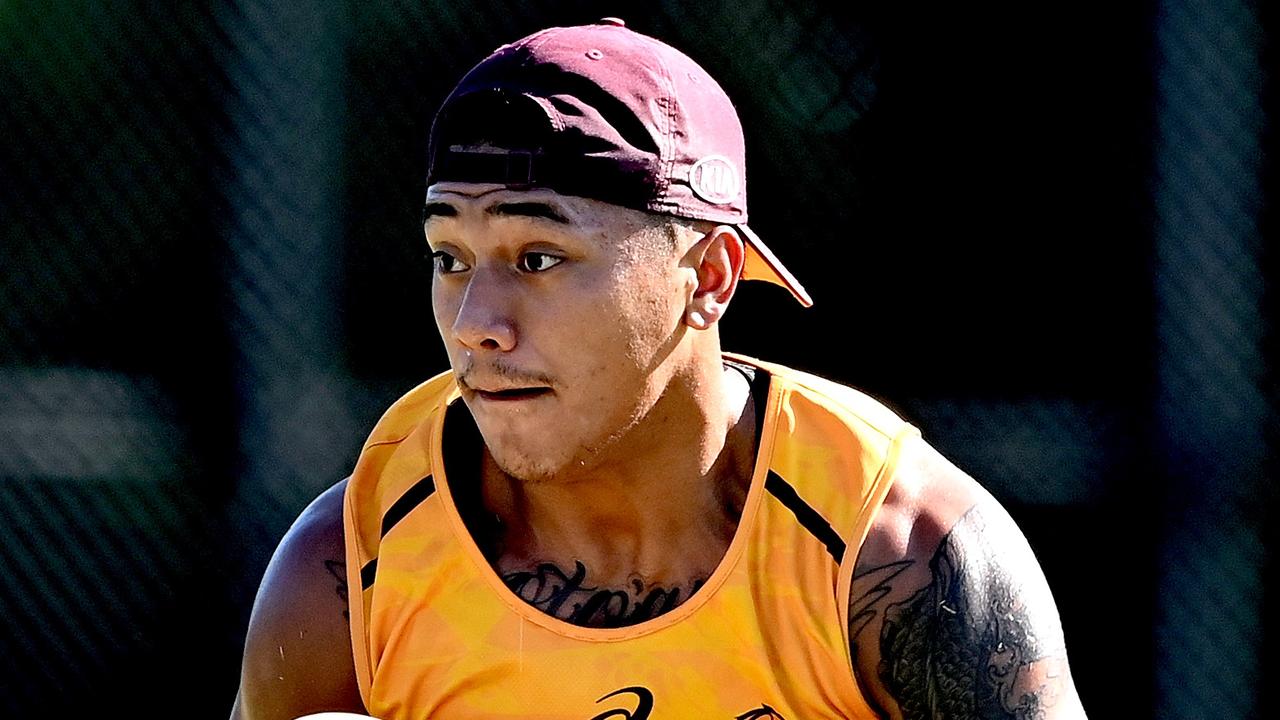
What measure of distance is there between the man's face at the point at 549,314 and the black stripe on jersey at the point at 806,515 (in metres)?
0.21

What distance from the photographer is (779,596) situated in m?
2.16

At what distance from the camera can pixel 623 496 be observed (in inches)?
90.2

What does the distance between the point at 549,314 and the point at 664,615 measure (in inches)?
16.9

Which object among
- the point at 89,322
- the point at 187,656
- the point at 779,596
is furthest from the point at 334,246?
the point at 779,596

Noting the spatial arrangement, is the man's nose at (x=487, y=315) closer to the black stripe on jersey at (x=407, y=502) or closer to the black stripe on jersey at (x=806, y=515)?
the black stripe on jersey at (x=407, y=502)

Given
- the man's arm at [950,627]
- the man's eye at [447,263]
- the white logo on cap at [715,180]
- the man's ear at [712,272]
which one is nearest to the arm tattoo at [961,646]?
the man's arm at [950,627]

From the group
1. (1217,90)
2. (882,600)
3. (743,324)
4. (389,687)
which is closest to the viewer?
(882,600)

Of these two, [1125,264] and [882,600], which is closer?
[882,600]

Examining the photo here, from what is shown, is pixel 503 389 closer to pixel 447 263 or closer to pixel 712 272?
pixel 447 263

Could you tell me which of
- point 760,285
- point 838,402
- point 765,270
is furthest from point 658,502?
Result: point 760,285

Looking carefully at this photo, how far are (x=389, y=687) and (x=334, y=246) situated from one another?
4.16ft

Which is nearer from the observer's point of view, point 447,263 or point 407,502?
point 447,263

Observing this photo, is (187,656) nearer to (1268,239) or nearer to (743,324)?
(743,324)

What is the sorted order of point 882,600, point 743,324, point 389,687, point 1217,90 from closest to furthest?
point 882,600 → point 389,687 → point 1217,90 → point 743,324
